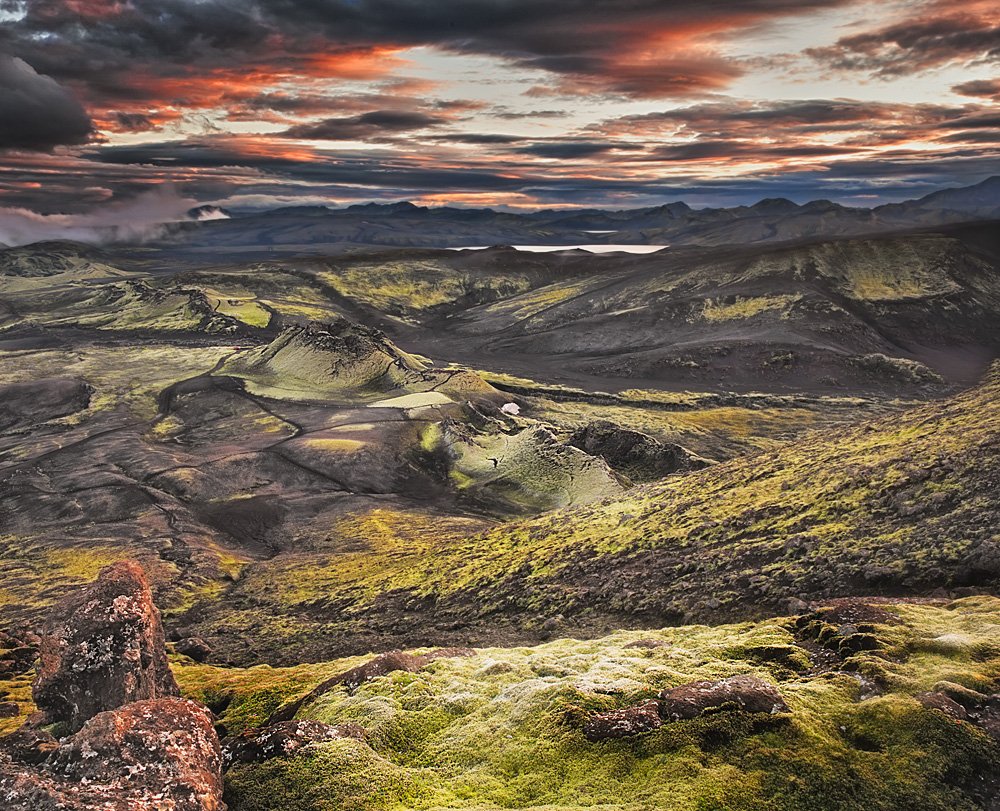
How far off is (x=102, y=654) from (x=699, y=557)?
30.8 metres

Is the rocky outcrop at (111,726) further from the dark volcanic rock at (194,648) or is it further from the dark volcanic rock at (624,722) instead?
the dark volcanic rock at (194,648)

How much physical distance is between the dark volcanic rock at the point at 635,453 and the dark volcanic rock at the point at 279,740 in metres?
77.5

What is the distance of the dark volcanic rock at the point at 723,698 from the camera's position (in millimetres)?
17203

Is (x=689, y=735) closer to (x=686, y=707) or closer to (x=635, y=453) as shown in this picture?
(x=686, y=707)

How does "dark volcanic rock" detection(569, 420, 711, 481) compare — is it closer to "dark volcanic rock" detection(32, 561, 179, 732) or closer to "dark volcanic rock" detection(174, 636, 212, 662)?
"dark volcanic rock" detection(174, 636, 212, 662)

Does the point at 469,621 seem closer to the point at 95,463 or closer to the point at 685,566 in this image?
the point at 685,566

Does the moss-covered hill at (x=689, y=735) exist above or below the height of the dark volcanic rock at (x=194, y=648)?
above

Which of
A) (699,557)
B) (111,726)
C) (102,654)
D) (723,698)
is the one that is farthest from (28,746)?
(699,557)

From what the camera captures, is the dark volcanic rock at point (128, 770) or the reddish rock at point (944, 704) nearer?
the dark volcanic rock at point (128, 770)

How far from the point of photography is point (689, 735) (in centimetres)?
1664

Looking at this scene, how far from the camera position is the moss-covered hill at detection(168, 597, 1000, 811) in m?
15.2

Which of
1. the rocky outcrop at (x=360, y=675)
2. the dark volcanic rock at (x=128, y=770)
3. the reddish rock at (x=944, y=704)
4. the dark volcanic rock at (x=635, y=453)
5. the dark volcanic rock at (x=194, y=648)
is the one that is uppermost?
the dark volcanic rock at (x=128, y=770)

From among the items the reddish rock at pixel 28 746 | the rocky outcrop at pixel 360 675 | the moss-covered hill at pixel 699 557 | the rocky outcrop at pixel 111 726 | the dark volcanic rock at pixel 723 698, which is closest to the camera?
the rocky outcrop at pixel 111 726

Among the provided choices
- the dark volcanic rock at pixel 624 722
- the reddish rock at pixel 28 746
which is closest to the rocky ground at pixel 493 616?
the dark volcanic rock at pixel 624 722
